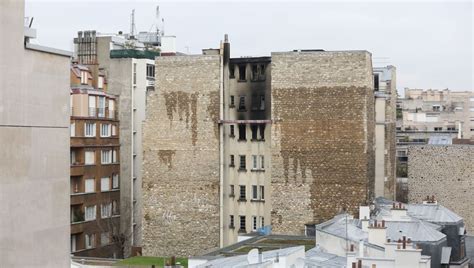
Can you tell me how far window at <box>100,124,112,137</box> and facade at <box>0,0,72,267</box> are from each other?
47270 millimetres

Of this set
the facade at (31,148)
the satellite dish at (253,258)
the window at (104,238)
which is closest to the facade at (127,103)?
the window at (104,238)

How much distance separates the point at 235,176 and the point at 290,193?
403 centimetres

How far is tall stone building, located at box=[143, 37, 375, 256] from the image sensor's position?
48969 mm

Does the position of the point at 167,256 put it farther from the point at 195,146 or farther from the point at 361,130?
the point at 361,130

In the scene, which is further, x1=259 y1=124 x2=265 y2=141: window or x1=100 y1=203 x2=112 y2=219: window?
x1=100 y1=203 x2=112 y2=219: window

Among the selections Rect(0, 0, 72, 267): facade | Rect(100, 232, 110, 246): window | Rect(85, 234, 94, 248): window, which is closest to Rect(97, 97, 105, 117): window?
Rect(100, 232, 110, 246): window

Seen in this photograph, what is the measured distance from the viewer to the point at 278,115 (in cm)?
5025

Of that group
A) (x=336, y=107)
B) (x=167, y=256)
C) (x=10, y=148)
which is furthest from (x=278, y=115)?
(x=10, y=148)

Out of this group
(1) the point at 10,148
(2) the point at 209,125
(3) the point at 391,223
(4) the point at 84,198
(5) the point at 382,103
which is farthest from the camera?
(5) the point at 382,103

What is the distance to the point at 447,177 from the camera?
63.3 meters

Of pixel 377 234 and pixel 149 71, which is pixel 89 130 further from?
pixel 377 234

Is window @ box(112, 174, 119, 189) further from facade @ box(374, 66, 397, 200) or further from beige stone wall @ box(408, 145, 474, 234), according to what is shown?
beige stone wall @ box(408, 145, 474, 234)

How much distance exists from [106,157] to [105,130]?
181 cm

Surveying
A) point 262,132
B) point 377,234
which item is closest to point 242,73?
point 262,132
